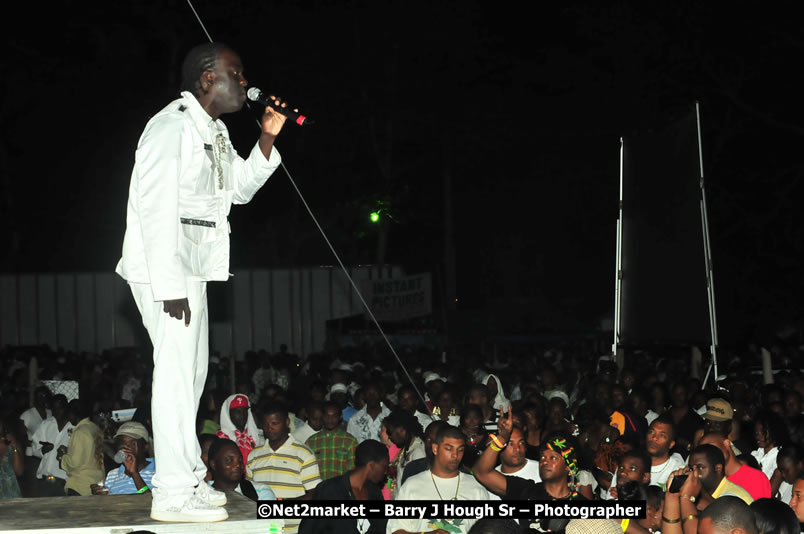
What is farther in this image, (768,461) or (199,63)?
(768,461)

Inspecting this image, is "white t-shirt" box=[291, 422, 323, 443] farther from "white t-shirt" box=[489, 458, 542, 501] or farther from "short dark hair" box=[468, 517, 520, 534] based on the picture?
"short dark hair" box=[468, 517, 520, 534]

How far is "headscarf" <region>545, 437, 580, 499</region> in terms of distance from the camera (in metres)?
6.67

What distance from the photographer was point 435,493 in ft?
21.0

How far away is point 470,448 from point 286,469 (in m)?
1.41

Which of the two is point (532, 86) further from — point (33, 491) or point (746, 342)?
point (33, 491)

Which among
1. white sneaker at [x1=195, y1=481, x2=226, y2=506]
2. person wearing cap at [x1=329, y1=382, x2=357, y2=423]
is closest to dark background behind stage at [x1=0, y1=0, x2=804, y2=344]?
person wearing cap at [x1=329, y1=382, x2=357, y2=423]

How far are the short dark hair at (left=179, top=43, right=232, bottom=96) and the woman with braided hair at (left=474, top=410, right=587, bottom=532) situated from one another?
8.78ft

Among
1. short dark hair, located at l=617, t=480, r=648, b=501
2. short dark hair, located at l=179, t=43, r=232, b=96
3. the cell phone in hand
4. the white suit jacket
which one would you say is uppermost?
short dark hair, located at l=179, t=43, r=232, b=96

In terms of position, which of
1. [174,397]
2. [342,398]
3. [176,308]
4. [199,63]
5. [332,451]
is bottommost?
[332,451]

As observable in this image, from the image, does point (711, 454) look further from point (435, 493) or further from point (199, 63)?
point (199, 63)

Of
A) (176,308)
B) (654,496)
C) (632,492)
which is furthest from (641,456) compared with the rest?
(176,308)

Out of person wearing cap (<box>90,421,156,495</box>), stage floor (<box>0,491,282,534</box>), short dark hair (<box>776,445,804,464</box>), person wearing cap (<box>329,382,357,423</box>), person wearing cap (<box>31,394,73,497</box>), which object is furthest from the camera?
person wearing cap (<box>329,382,357,423</box>)

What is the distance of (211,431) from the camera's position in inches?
421

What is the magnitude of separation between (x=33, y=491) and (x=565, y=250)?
2905 cm
